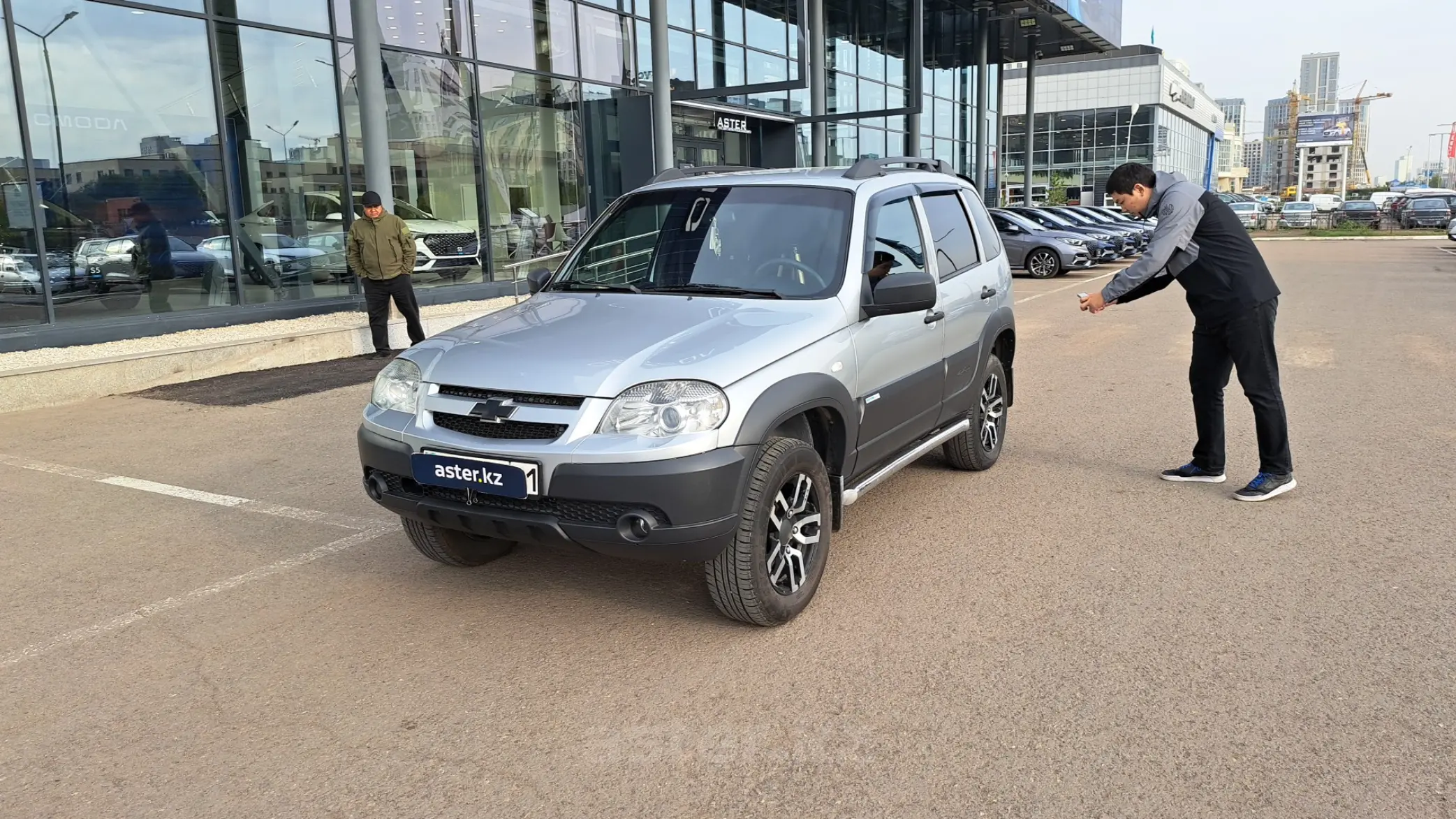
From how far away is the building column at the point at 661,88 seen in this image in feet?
52.1

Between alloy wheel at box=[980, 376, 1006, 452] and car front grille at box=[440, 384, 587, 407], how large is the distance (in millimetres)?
3284

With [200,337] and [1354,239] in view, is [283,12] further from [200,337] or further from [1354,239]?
[1354,239]

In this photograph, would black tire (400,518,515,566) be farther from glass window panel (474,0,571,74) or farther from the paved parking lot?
glass window panel (474,0,571,74)

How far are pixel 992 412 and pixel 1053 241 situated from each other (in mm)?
16819

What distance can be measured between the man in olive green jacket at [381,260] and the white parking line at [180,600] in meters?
6.69

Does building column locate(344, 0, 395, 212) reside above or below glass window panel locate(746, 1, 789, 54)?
below

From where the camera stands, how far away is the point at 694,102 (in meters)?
21.6

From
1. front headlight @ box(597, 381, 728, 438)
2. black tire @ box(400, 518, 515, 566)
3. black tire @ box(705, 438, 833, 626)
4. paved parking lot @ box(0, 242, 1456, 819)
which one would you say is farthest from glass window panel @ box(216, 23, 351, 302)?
black tire @ box(705, 438, 833, 626)

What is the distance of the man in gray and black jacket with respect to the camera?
18.3 ft

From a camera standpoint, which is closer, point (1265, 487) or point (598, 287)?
point (598, 287)

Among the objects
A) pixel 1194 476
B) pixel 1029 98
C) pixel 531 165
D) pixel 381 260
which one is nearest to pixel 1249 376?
pixel 1194 476

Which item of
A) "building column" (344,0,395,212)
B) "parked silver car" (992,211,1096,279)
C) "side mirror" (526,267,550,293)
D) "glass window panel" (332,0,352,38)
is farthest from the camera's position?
"parked silver car" (992,211,1096,279)

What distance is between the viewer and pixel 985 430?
21.0ft

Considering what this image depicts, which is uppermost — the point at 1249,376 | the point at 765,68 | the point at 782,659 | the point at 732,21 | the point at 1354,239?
the point at 732,21
